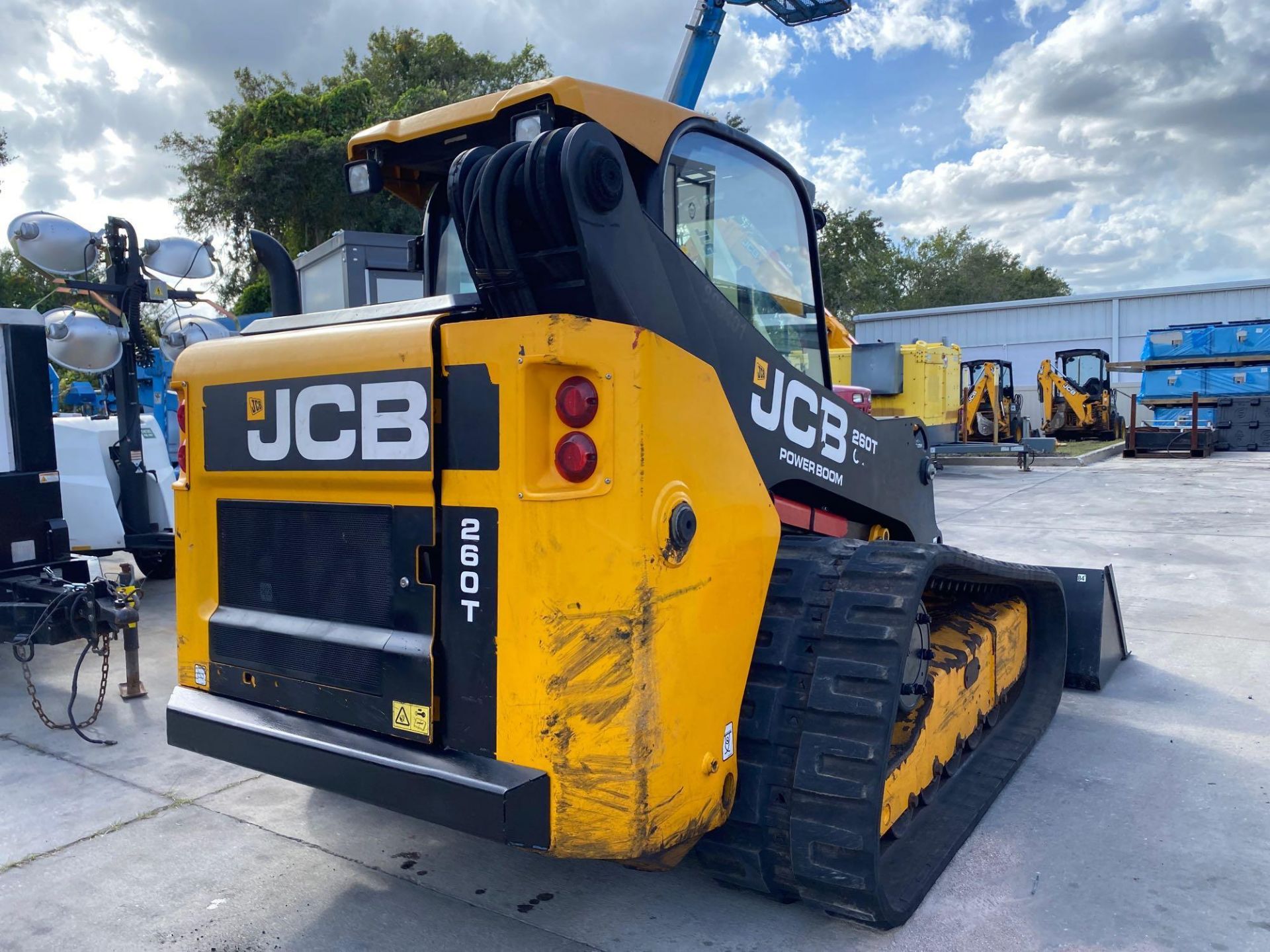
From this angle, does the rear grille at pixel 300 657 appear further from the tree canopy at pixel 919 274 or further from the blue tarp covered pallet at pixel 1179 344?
the tree canopy at pixel 919 274

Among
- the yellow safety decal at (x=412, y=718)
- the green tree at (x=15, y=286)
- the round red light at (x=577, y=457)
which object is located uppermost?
the green tree at (x=15, y=286)

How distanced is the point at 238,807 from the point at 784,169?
3.19 m

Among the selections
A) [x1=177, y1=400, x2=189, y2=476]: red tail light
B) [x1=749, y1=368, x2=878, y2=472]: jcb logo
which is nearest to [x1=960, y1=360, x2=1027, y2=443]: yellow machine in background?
[x1=749, y1=368, x2=878, y2=472]: jcb logo

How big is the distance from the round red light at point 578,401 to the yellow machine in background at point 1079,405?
84.1 feet

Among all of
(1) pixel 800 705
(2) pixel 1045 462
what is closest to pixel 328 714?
(1) pixel 800 705

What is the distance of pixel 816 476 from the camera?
10.0 feet

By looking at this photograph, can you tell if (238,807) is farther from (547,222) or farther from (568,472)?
(547,222)

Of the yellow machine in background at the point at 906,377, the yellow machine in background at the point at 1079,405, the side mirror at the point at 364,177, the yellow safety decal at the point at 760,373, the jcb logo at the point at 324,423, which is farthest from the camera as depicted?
the yellow machine in background at the point at 1079,405

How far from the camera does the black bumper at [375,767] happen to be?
2.22 meters

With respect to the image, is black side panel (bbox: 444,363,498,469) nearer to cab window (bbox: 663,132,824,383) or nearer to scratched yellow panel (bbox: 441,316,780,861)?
scratched yellow panel (bbox: 441,316,780,861)

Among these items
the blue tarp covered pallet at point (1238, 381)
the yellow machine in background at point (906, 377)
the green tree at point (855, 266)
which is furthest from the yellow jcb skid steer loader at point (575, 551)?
the green tree at point (855, 266)

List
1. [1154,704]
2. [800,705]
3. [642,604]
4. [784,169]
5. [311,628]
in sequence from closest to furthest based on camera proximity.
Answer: [642,604] < [800,705] < [311,628] < [784,169] < [1154,704]

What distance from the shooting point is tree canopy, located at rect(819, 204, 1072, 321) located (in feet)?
144

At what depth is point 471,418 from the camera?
2332 millimetres
